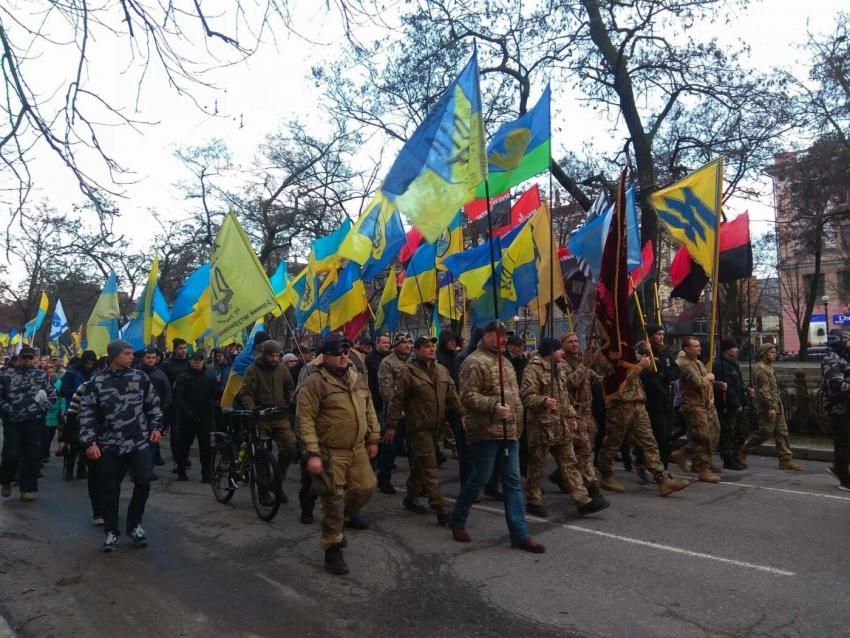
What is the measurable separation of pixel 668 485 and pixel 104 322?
9052 millimetres

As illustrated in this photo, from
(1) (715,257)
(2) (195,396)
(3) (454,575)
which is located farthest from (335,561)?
(1) (715,257)

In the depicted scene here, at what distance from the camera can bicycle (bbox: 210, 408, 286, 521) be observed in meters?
6.55

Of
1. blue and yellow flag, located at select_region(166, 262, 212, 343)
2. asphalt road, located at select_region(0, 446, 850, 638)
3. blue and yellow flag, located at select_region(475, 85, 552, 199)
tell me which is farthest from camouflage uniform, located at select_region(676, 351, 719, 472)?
blue and yellow flag, located at select_region(166, 262, 212, 343)

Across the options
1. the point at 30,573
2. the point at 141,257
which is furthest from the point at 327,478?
the point at 141,257

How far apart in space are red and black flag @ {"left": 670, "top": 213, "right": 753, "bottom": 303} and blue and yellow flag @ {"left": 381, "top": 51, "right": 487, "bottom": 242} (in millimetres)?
5033

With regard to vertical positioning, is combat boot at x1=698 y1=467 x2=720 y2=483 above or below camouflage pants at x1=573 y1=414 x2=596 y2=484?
below

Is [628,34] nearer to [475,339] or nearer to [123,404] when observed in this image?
[475,339]

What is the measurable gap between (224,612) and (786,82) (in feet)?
55.5

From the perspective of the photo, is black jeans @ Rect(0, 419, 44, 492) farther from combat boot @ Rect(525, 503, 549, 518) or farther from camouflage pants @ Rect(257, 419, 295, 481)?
combat boot @ Rect(525, 503, 549, 518)

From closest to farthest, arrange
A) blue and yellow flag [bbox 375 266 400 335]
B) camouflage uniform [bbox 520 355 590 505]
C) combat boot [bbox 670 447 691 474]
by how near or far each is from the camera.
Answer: camouflage uniform [bbox 520 355 590 505], combat boot [bbox 670 447 691 474], blue and yellow flag [bbox 375 266 400 335]

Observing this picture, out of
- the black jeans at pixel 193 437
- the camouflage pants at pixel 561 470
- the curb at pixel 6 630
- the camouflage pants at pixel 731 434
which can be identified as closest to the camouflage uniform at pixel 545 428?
the camouflage pants at pixel 561 470

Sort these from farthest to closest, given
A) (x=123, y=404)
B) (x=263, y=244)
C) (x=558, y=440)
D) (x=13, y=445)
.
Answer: (x=263, y=244) → (x=13, y=445) → (x=558, y=440) → (x=123, y=404)

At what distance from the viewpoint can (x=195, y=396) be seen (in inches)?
354

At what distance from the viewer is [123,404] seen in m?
5.73
